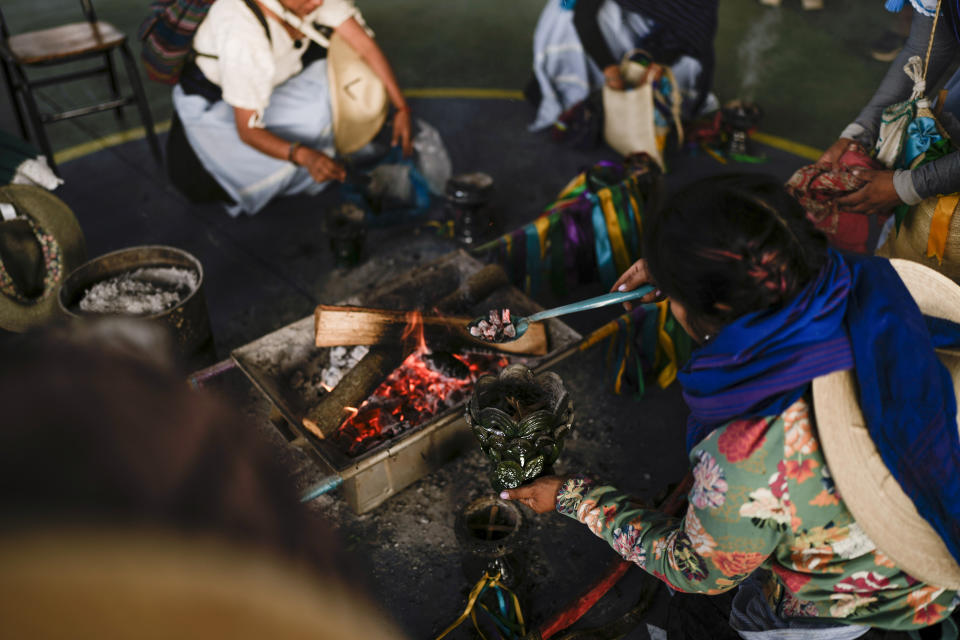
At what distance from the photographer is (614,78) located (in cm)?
478

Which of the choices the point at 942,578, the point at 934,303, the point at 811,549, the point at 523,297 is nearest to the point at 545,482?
the point at 811,549

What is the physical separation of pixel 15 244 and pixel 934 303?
11.1 ft

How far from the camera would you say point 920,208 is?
252 centimetres

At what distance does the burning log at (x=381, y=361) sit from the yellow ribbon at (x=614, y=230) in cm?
71

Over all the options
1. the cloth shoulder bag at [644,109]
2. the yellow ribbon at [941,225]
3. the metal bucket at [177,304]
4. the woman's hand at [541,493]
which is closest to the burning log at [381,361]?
the metal bucket at [177,304]

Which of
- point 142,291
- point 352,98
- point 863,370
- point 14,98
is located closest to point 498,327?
point 863,370

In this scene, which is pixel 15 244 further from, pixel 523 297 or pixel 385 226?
pixel 523 297

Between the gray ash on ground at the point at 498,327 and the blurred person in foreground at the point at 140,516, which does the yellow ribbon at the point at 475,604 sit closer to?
the gray ash on ground at the point at 498,327

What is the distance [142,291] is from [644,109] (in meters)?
3.15

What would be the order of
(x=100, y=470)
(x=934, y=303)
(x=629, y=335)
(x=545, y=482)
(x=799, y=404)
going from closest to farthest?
(x=100, y=470), (x=799, y=404), (x=934, y=303), (x=545, y=482), (x=629, y=335)

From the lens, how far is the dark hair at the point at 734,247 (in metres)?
1.28

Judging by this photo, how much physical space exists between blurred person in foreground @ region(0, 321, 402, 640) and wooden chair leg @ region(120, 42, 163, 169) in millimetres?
4626

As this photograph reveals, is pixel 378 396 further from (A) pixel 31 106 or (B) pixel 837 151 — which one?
(A) pixel 31 106

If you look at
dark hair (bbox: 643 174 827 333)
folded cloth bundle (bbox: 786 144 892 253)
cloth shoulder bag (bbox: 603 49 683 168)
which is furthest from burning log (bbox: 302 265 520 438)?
cloth shoulder bag (bbox: 603 49 683 168)
